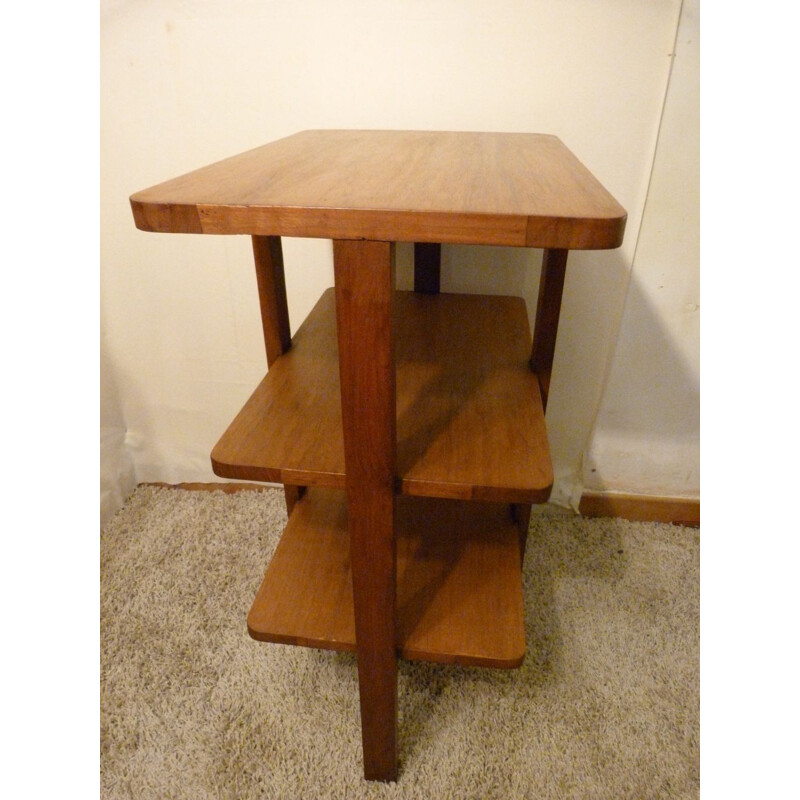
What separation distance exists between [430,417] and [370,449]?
0.15 meters

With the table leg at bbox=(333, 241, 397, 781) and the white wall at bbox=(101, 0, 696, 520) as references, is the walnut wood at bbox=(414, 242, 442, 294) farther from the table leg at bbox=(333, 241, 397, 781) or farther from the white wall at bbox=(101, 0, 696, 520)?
the table leg at bbox=(333, 241, 397, 781)

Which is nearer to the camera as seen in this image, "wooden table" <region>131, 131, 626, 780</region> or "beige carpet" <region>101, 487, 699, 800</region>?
"wooden table" <region>131, 131, 626, 780</region>

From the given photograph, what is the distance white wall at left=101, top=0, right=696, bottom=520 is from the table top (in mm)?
391

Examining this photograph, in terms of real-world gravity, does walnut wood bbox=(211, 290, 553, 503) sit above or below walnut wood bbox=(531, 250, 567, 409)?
below

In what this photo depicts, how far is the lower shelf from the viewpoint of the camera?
72 centimetres

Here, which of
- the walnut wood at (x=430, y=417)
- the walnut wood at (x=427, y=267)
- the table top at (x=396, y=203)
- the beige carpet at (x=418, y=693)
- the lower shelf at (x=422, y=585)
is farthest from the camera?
the walnut wood at (x=427, y=267)

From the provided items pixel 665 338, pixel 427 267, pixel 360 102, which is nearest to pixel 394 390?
pixel 427 267

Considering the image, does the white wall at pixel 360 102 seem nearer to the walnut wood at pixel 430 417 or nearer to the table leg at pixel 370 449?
the walnut wood at pixel 430 417

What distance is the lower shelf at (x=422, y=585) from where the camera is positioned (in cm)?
72

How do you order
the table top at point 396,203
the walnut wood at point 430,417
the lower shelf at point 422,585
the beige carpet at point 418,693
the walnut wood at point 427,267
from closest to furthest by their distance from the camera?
the table top at point 396,203 < the walnut wood at point 430,417 < the lower shelf at point 422,585 < the beige carpet at point 418,693 < the walnut wood at point 427,267

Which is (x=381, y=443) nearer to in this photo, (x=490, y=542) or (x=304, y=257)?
(x=490, y=542)

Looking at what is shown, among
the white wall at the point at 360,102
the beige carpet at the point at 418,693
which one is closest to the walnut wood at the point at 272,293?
the white wall at the point at 360,102

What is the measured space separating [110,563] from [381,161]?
1.01 meters

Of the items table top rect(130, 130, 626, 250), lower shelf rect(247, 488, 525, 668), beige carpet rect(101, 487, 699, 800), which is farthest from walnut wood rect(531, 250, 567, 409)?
beige carpet rect(101, 487, 699, 800)
